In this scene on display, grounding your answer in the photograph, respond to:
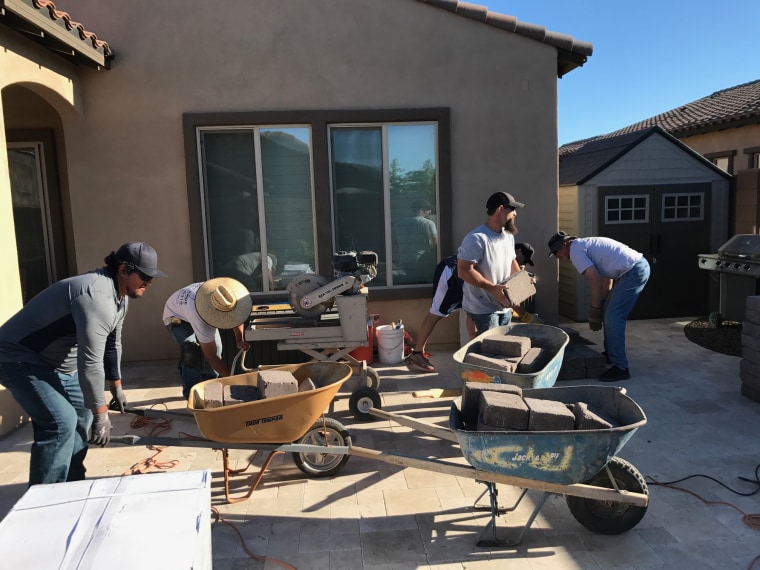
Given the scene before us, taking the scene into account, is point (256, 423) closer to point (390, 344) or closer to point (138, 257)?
point (138, 257)

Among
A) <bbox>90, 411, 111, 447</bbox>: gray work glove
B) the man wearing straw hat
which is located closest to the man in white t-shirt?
the man wearing straw hat

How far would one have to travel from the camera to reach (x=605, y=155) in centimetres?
986

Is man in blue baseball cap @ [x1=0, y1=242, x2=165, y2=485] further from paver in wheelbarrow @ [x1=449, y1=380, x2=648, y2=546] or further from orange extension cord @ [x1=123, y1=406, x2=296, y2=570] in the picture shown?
paver in wheelbarrow @ [x1=449, y1=380, x2=648, y2=546]

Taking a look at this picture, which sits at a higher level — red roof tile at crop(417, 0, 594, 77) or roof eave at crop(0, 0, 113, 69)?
red roof tile at crop(417, 0, 594, 77)

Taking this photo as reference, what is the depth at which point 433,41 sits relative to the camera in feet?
24.6

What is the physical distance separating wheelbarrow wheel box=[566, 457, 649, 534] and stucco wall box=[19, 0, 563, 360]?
4879mm

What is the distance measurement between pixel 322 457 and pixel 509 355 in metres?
1.62

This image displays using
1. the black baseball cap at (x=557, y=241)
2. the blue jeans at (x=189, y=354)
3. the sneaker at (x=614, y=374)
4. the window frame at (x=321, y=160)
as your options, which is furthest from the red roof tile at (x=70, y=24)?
the sneaker at (x=614, y=374)

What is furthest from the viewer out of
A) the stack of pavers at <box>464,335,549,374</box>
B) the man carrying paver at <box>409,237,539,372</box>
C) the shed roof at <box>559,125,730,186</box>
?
the shed roof at <box>559,125,730,186</box>

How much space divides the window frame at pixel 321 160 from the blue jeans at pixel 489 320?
2.37m

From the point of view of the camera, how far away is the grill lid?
795 cm

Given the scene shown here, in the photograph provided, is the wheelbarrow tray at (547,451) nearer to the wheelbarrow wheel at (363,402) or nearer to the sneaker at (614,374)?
the wheelbarrow wheel at (363,402)

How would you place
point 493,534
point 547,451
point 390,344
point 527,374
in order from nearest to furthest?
point 547,451, point 493,534, point 527,374, point 390,344

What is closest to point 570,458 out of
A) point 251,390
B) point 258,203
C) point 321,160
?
point 251,390
